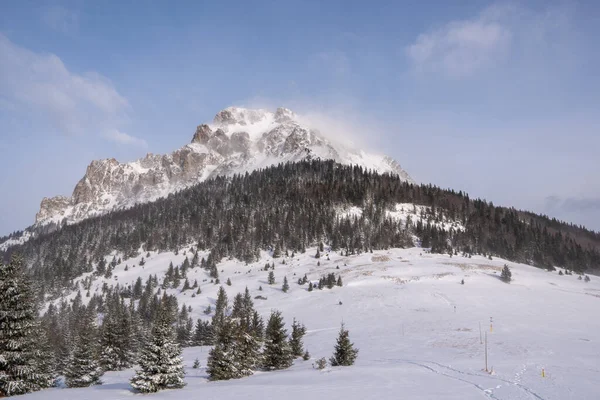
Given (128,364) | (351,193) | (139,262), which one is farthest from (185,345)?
(351,193)

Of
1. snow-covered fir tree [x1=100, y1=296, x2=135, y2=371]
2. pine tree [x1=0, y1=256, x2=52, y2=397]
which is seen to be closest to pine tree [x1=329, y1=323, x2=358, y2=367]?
pine tree [x1=0, y1=256, x2=52, y2=397]

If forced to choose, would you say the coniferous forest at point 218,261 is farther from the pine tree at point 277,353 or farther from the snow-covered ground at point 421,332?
the snow-covered ground at point 421,332

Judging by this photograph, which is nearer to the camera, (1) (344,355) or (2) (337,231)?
(1) (344,355)

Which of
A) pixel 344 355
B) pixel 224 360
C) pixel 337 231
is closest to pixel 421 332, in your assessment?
pixel 344 355

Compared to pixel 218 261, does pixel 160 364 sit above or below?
below

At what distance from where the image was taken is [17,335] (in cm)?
2375

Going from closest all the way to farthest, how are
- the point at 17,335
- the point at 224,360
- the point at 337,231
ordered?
the point at 17,335 → the point at 224,360 → the point at 337,231

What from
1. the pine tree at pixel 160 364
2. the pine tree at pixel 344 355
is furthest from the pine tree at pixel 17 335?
the pine tree at pixel 344 355

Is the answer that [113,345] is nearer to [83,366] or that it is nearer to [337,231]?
[83,366]

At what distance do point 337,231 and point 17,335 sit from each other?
12494cm

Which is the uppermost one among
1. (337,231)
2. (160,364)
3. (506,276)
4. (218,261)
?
(337,231)

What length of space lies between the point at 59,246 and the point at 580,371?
22225cm

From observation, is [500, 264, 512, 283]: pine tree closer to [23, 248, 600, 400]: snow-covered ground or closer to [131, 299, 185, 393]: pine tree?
[23, 248, 600, 400]: snow-covered ground

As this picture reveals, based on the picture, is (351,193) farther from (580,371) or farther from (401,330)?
(580,371)
